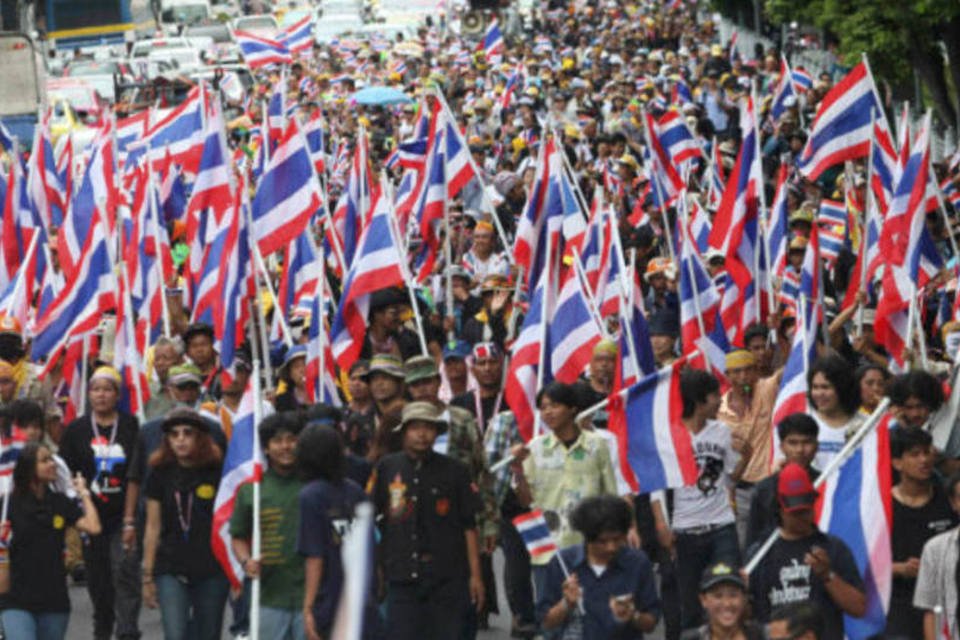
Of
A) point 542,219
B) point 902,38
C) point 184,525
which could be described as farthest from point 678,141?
point 184,525

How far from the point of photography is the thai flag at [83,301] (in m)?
15.2

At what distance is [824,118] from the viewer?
1698 centimetres

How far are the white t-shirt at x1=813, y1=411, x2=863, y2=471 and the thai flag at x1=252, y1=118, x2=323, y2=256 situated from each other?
473 centimetres

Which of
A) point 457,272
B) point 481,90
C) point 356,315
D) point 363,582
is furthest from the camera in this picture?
point 481,90

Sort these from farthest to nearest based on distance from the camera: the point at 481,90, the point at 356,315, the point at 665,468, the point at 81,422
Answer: the point at 481,90 → the point at 356,315 → the point at 81,422 → the point at 665,468

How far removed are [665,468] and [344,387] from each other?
376cm

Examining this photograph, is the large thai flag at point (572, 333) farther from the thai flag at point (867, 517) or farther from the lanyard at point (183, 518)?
the thai flag at point (867, 517)

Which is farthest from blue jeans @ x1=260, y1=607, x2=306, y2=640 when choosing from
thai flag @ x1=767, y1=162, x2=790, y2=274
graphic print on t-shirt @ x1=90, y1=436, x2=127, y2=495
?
thai flag @ x1=767, y1=162, x2=790, y2=274

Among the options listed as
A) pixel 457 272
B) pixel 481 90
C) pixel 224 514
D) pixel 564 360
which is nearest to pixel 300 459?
pixel 224 514

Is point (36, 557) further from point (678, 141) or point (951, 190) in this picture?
point (951, 190)

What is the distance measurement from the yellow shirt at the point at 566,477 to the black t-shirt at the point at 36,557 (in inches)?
80.7

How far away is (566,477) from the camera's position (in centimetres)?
1174

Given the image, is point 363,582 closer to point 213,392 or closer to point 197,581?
point 197,581

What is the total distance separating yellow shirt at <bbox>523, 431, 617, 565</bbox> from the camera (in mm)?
11688
